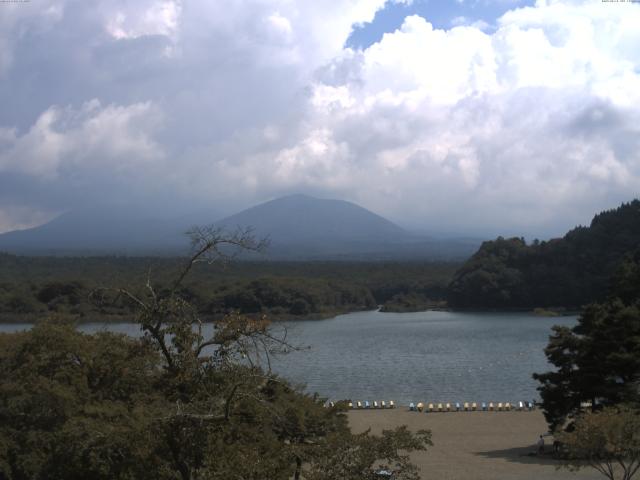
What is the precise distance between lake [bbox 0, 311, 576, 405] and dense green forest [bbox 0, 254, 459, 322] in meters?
4.27

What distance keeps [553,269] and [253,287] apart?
2397 centimetres

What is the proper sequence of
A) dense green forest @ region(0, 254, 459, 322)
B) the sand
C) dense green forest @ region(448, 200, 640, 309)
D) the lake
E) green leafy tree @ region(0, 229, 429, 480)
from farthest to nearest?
dense green forest @ region(448, 200, 640, 309) < dense green forest @ region(0, 254, 459, 322) < the lake < the sand < green leafy tree @ region(0, 229, 429, 480)

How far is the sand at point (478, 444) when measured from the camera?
43.4ft

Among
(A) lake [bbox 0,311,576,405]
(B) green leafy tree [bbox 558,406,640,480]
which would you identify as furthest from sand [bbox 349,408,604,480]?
(A) lake [bbox 0,311,576,405]

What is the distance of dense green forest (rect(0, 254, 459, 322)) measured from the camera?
168 feet

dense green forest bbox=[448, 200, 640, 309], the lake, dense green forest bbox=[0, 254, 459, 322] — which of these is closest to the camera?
the lake

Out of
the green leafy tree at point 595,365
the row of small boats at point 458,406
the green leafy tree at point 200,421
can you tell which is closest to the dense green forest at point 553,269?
the row of small boats at point 458,406

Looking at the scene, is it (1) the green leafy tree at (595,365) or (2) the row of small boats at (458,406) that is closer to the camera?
(1) the green leafy tree at (595,365)

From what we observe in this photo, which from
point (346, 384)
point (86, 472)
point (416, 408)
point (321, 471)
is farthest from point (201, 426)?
point (346, 384)

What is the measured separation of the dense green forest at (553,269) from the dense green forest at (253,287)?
6.38 meters

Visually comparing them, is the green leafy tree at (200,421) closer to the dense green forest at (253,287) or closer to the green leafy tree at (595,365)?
the green leafy tree at (595,365)

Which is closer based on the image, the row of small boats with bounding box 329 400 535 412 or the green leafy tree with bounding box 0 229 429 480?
the green leafy tree with bounding box 0 229 429 480

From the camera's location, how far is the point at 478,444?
57.1ft

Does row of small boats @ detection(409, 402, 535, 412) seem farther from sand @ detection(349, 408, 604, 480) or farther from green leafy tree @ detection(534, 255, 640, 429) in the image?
green leafy tree @ detection(534, 255, 640, 429)
